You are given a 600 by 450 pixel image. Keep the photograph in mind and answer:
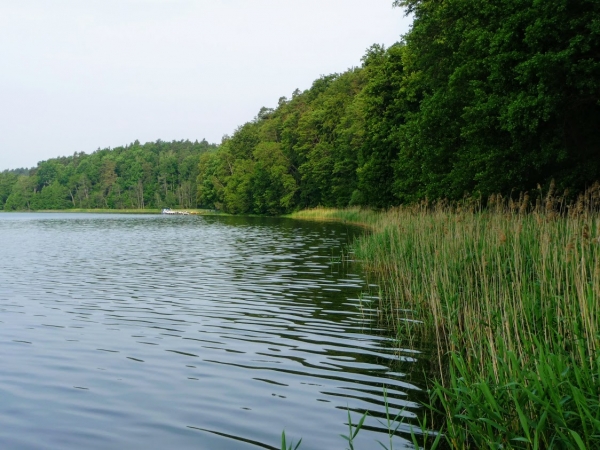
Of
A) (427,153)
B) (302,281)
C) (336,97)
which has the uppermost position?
(336,97)

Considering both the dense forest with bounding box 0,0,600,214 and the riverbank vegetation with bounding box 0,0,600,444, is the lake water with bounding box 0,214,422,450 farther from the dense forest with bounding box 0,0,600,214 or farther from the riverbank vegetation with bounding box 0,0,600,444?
the dense forest with bounding box 0,0,600,214

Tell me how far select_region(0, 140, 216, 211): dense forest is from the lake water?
129024 mm

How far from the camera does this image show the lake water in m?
5.56

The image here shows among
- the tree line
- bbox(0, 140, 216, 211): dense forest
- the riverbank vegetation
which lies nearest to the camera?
the riverbank vegetation

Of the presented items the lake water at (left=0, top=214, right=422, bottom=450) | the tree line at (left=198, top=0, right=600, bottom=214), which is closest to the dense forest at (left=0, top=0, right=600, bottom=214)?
the tree line at (left=198, top=0, right=600, bottom=214)

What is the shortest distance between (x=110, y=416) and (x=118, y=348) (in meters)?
2.90

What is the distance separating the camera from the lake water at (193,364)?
556cm

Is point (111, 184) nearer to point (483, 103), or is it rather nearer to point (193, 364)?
point (483, 103)

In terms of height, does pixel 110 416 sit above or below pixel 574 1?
below

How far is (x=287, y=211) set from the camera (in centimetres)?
8262

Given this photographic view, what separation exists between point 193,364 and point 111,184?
6433 inches

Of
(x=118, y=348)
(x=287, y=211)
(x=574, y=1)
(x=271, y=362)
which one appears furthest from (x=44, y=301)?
(x=287, y=211)

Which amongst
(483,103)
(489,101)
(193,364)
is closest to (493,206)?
(483,103)

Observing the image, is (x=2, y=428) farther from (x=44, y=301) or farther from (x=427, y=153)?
(x=427, y=153)
